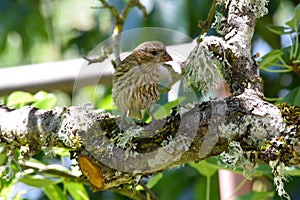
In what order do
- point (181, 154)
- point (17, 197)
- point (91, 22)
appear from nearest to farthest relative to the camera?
1. point (181, 154)
2. point (17, 197)
3. point (91, 22)

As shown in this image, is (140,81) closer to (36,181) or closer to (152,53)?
(152,53)

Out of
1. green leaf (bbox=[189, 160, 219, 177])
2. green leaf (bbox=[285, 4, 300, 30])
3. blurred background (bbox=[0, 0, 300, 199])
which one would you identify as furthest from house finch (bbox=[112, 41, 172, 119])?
green leaf (bbox=[285, 4, 300, 30])

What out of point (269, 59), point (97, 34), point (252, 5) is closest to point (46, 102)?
point (269, 59)

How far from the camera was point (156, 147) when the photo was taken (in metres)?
1.20

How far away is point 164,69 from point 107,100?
28 centimetres

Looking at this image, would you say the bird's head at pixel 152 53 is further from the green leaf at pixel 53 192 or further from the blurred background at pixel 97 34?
the green leaf at pixel 53 192

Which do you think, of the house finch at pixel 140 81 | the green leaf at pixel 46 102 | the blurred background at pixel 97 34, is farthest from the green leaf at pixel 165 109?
the green leaf at pixel 46 102

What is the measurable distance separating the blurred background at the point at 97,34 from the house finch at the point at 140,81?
16cm

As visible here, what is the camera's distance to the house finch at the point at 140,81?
1.52 m

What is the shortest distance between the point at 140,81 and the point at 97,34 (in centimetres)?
189

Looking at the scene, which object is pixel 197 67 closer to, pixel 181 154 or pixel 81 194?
pixel 181 154

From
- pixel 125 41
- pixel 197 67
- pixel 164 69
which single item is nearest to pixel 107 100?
pixel 125 41

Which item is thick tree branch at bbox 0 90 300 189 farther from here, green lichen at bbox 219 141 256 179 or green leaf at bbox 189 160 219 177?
green leaf at bbox 189 160 219 177

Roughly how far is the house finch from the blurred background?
16 cm
